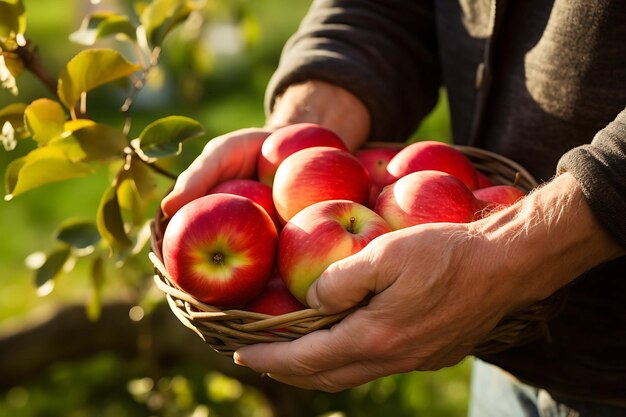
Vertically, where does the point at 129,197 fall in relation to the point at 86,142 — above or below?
below

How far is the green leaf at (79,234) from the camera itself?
1.61 meters

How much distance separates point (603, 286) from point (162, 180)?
113 inches

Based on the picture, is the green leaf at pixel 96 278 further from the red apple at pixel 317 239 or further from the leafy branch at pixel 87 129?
the red apple at pixel 317 239

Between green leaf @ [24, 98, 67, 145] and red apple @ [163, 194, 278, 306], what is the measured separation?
29cm

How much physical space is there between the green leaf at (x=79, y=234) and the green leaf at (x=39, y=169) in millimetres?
202

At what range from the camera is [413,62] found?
5.98ft

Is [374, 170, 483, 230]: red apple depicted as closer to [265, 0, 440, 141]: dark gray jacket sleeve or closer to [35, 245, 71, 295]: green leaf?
[265, 0, 440, 141]: dark gray jacket sleeve

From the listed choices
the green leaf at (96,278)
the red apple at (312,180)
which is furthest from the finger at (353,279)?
the green leaf at (96,278)

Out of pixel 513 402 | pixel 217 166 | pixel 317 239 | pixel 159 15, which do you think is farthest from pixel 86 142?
pixel 513 402

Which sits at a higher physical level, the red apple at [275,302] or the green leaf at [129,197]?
the red apple at [275,302]

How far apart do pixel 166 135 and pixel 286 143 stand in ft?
0.72

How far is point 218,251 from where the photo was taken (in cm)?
132

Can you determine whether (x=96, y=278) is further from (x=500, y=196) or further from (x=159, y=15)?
(x=500, y=196)

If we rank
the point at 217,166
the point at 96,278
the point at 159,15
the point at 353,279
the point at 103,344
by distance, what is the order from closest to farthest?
the point at 353,279, the point at 217,166, the point at 159,15, the point at 96,278, the point at 103,344
